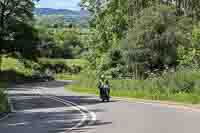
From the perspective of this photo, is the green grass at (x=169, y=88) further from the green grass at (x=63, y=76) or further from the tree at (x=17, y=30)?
the green grass at (x=63, y=76)

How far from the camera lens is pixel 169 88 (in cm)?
3894

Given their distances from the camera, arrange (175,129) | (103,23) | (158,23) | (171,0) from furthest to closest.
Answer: (103,23), (171,0), (158,23), (175,129)

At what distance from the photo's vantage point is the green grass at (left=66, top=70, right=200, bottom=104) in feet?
115

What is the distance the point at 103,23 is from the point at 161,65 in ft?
62.3

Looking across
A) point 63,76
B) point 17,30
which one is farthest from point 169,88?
point 63,76

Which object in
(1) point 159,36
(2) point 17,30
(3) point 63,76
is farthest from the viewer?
(3) point 63,76

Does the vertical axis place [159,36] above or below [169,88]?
above

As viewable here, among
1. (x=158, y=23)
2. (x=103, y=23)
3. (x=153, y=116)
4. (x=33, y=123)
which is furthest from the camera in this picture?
(x=103, y=23)

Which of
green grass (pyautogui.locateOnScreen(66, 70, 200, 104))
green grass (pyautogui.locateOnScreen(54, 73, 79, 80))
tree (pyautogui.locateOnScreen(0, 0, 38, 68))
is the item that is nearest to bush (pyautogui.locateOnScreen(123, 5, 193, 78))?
green grass (pyautogui.locateOnScreen(66, 70, 200, 104))

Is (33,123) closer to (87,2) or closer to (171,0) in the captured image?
(171,0)

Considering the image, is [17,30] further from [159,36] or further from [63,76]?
[159,36]

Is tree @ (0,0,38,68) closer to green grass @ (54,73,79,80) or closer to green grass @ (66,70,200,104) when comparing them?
green grass @ (54,73,79,80)

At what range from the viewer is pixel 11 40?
290ft

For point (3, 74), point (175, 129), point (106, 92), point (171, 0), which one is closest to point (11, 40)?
point (3, 74)
